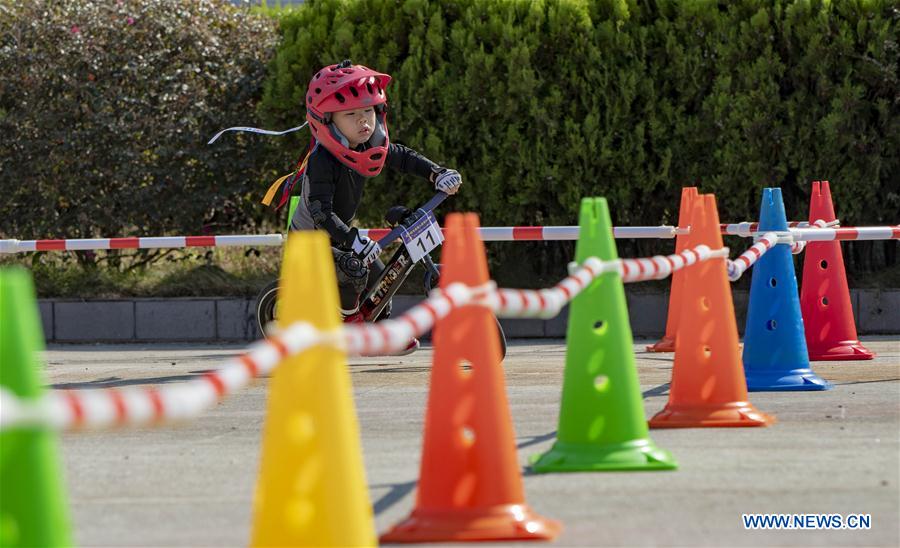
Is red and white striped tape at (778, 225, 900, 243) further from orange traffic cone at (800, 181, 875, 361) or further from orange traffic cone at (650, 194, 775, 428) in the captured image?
orange traffic cone at (650, 194, 775, 428)

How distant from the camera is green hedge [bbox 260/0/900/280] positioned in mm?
12586

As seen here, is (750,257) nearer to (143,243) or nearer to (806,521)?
(806,521)

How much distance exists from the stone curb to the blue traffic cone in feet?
13.9

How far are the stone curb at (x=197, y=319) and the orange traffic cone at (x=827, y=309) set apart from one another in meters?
2.28

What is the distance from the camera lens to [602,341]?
19.3ft

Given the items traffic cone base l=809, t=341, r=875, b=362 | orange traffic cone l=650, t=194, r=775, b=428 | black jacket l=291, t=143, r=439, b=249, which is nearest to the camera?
orange traffic cone l=650, t=194, r=775, b=428

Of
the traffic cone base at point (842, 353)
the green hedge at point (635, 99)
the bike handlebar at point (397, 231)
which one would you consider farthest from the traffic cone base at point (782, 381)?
the green hedge at point (635, 99)

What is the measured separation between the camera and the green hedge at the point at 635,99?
41.3 feet

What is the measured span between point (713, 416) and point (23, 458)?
4134mm

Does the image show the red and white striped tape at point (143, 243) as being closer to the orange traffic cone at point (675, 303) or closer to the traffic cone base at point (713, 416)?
the orange traffic cone at point (675, 303)

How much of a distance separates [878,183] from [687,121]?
5.21 ft

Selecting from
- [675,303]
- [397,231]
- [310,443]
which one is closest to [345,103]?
[397,231]

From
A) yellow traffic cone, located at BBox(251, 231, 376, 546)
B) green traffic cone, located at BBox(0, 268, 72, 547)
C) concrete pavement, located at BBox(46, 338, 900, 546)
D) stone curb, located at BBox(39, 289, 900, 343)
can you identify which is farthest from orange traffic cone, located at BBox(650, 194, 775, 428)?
stone curb, located at BBox(39, 289, 900, 343)

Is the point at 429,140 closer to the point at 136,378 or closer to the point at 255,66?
the point at 255,66
